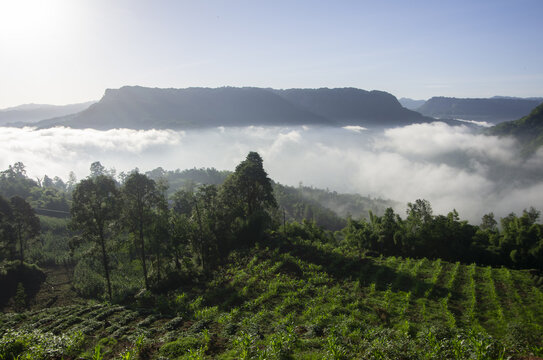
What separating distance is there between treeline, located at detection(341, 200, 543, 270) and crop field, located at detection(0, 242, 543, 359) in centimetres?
597

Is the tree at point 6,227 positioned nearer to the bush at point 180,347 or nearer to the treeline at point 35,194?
the bush at point 180,347

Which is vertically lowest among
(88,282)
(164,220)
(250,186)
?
(88,282)

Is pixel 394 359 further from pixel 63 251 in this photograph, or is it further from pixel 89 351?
pixel 63 251

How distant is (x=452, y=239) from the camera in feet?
120

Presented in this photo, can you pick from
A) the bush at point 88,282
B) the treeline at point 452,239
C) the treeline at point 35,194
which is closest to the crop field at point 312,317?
the treeline at point 452,239

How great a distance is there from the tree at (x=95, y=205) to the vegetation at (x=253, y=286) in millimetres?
113

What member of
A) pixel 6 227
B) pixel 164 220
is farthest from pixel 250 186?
pixel 6 227

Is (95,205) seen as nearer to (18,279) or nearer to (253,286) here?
(253,286)

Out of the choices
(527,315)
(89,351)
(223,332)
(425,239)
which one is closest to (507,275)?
(527,315)

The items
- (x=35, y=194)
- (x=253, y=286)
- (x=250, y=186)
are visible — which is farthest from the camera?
(x=35, y=194)

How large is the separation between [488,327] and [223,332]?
1518 cm

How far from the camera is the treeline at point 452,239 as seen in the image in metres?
32.1

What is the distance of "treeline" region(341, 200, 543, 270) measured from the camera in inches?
1265

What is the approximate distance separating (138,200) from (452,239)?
36.1m
